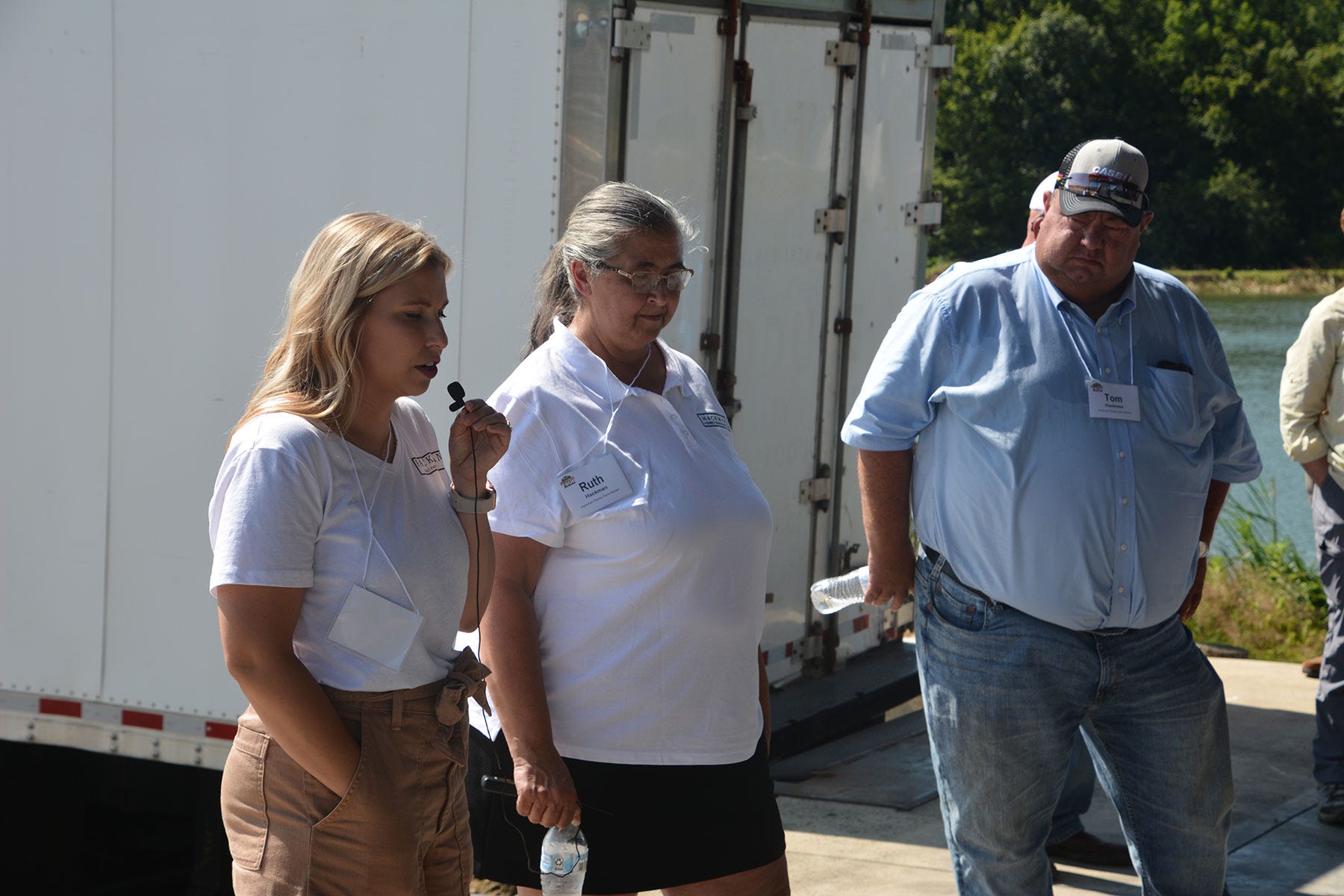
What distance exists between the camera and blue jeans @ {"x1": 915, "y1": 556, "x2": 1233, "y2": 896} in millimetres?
2949

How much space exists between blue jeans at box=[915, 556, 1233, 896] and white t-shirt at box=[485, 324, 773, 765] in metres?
0.54

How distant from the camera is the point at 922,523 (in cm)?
311

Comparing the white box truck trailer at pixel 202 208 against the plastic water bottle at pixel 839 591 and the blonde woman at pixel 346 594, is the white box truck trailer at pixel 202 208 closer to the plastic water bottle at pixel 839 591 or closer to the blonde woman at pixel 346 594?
the plastic water bottle at pixel 839 591

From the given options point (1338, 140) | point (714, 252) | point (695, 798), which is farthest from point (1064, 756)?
point (1338, 140)

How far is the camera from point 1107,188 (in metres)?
2.96


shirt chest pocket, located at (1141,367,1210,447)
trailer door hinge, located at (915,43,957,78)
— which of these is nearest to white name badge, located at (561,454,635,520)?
shirt chest pocket, located at (1141,367,1210,447)

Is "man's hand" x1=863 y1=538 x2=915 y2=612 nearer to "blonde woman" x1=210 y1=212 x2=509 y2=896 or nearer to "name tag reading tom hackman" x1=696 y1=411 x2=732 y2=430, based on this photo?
"name tag reading tom hackman" x1=696 y1=411 x2=732 y2=430

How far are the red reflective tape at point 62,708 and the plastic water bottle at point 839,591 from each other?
2155 millimetres

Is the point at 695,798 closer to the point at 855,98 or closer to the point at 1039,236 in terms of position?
the point at 1039,236

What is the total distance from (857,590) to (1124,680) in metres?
0.90

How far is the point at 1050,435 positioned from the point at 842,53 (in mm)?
2478

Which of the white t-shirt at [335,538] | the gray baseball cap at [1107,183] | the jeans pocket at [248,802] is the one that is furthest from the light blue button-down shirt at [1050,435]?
the jeans pocket at [248,802]

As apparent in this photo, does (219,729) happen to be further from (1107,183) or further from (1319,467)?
(1319,467)

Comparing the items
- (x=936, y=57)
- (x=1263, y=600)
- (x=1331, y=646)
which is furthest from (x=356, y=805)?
(x=1263, y=600)
